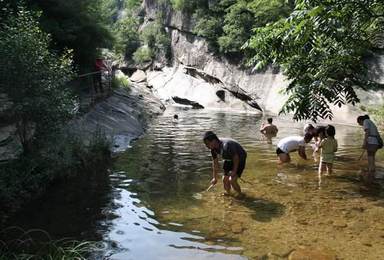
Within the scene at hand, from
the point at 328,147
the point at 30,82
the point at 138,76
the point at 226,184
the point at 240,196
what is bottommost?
the point at 240,196

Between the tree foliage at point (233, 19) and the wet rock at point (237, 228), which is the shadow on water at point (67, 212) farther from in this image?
the tree foliage at point (233, 19)

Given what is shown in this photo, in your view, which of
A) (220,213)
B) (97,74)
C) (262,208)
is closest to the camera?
(220,213)

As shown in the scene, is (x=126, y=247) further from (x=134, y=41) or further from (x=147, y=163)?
(x=134, y=41)

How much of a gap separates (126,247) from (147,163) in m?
6.45

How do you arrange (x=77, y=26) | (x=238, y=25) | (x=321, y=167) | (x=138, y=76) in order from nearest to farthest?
(x=321, y=167) → (x=77, y=26) → (x=238, y=25) → (x=138, y=76)

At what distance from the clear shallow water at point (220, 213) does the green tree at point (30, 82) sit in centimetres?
165

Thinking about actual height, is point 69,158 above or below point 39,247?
above

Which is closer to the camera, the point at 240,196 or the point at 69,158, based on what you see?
the point at 240,196

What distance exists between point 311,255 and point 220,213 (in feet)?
7.88

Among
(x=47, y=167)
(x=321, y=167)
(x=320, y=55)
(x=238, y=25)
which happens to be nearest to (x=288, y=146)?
(x=321, y=167)

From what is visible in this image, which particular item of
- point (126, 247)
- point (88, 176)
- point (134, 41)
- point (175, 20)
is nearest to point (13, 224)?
point (126, 247)

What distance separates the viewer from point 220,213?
28.8ft

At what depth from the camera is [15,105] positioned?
9180 mm

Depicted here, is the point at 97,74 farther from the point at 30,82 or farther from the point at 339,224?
the point at 339,224
